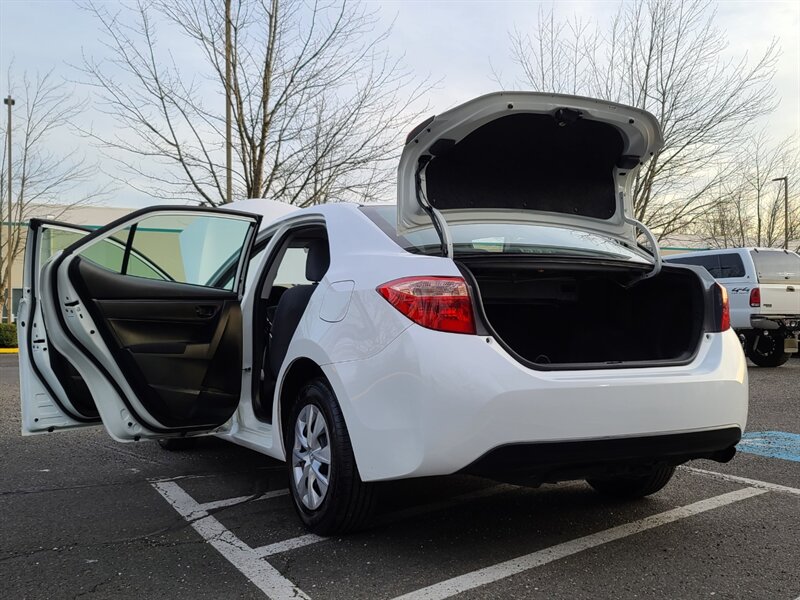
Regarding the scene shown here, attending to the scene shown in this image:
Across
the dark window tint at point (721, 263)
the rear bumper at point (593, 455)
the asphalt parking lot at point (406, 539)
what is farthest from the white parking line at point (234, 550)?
the dark window tint at point (721, 263)

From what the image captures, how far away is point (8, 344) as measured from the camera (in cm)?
1880

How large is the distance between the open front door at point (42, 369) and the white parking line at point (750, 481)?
12.3 feet

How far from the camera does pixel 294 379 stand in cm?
363

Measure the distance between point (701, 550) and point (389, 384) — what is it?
63.1 inches

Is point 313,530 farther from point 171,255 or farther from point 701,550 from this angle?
point 171,255

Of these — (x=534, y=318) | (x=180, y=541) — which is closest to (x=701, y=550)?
(x=534, y=318)

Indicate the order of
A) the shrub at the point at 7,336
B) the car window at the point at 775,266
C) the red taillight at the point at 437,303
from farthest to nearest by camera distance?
the shrub at the point at 7,336, the car window at the point at 775,266, the red taillight at the point at 437,303

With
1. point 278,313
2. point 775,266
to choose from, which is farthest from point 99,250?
point 775,266

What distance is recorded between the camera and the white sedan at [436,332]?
109 inches

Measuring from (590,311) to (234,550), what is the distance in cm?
229

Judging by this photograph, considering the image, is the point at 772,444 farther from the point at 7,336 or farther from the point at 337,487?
the point at 7,336

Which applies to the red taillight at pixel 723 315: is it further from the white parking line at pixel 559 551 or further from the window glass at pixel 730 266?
the window glass at pixel 730 266

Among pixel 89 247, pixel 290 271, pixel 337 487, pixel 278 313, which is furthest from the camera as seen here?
pixel 290 271

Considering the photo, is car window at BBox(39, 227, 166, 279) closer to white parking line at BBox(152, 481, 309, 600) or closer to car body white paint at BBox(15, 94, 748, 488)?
car body white paint at BBox(15, 94, 748, 488)
